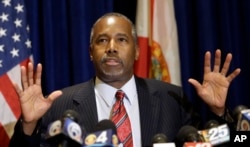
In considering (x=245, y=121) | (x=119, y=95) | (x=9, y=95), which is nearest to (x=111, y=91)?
(x=119, y=95)

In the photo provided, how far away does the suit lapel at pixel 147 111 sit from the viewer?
2.06 m

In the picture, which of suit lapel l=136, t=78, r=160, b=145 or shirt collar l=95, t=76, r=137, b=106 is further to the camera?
shirt collar l=95, t=76, r=137, b=106

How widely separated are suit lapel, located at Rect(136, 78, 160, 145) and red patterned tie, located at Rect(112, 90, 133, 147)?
8 centimetres

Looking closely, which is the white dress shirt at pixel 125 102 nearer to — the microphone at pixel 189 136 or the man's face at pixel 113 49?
the man's face at pixel 113 49

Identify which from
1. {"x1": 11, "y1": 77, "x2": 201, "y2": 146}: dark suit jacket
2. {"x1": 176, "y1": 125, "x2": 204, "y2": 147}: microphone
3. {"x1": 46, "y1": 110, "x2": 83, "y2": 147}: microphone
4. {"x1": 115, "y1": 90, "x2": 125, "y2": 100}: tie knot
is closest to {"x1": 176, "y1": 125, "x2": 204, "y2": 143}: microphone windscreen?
{"x1": 176, "y1": 125, "x2": 204, "y2": 147}: microphone

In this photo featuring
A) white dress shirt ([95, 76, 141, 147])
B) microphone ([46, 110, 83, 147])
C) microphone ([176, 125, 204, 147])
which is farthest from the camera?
white dress shirt ([95, 76, 141, 147])

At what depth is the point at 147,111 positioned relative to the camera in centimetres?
214

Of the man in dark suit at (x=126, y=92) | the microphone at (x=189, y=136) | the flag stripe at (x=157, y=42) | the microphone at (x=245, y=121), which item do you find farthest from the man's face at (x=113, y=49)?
the microphone at (x=245, y=121)

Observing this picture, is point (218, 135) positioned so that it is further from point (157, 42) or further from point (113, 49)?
point (157, 42)

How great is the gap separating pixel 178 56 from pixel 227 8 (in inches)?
21.0

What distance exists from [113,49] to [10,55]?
778 mm

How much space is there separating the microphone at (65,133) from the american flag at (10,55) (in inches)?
47.8

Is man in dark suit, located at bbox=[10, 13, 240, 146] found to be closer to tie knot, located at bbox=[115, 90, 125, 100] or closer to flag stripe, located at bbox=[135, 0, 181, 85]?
tie knot, located at bbox=[115, 90, 125, 100]

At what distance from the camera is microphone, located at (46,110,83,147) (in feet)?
4.38
